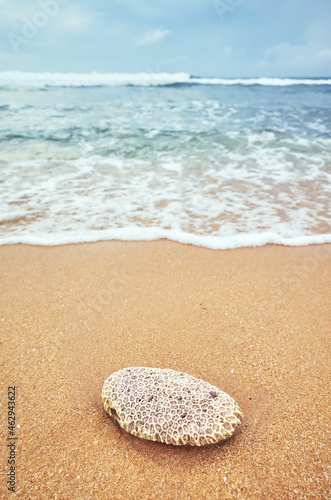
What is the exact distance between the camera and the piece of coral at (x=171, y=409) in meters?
1.42

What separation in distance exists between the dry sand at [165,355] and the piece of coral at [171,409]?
99 millimetres

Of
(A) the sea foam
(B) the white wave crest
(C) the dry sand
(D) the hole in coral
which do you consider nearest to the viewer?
(C) the dry sand

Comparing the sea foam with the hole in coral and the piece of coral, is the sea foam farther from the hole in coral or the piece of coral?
the hole in coral

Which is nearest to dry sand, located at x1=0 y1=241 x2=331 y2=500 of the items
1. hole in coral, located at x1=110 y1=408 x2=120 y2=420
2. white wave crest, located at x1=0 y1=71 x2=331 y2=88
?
hole in coral, located at x1=110 y1=408 x2=120 y2=420

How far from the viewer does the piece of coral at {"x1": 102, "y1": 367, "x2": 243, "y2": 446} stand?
142cm

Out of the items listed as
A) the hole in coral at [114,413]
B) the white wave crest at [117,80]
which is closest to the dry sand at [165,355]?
the hole in coral at [114,413]

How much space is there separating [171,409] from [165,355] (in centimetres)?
→ 58

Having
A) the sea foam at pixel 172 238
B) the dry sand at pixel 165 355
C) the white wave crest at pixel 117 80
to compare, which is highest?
the white wave crest at pixel 117 80

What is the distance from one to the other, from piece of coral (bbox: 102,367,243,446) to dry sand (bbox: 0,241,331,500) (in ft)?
0.33

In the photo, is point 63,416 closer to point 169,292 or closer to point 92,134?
point 169,292

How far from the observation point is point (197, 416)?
4.76 ft

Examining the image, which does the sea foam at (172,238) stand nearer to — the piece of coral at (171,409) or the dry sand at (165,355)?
the dry sand at (165,355)

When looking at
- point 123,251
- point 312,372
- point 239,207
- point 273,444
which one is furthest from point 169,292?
point 239,207

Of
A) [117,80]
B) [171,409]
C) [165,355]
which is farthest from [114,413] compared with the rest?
[117,80]
